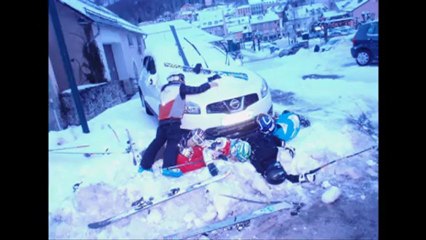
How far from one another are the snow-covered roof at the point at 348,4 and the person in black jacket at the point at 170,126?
0.84m

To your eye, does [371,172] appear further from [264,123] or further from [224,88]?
[224,88]

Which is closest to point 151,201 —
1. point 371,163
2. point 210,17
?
point 210,17

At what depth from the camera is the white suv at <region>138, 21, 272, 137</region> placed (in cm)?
163

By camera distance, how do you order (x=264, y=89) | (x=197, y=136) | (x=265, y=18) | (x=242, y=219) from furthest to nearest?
(x=264, y=89)
(x=197, y=136)
(x=265, y=18)
(x=242, y=219)

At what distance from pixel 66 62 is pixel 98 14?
33 cm

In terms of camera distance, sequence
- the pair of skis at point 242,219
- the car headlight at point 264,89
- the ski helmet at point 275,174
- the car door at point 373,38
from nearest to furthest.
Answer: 1. the car door at point 373,38
2. the pair of skis at point 242,219
3. the ski helmet at point 275,174
4. the car headlight at point 264,89

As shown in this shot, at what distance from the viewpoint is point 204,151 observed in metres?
1.64

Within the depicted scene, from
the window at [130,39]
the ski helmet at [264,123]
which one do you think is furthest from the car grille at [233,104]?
the window at [130,39]

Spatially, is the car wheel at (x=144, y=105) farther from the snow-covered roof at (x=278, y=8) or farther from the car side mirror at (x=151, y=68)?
the snow-covered roof at (x=278, y=8)

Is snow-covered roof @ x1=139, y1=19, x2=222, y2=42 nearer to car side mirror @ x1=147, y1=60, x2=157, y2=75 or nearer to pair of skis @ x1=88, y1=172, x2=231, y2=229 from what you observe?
car side mirror @ x1=147, y1=60, x2=157, y2=75

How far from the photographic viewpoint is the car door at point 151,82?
1.65 meters

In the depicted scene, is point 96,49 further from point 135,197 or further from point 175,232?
point 175,232

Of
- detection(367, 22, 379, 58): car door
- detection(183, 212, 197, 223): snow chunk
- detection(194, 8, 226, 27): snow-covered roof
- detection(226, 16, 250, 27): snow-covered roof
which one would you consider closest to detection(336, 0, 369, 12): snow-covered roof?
detection(367, 22, 379, 58): car door

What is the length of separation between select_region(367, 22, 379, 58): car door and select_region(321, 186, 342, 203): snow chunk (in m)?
0.70
